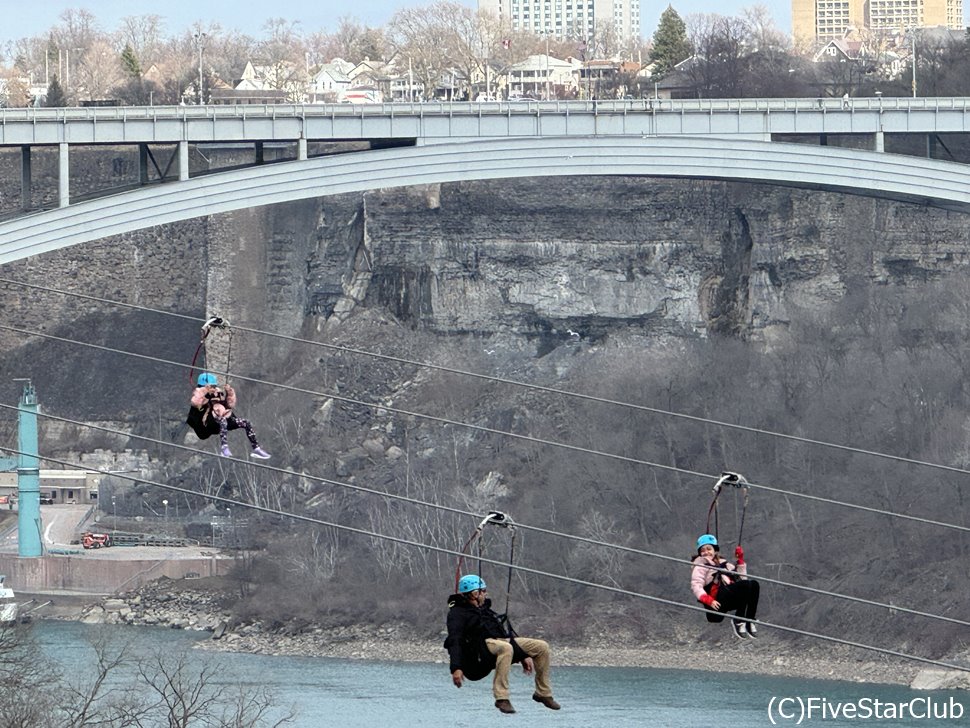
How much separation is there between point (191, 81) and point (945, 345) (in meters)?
24.5

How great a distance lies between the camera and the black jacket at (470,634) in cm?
2033

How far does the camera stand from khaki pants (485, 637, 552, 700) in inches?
796

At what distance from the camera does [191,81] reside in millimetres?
70250

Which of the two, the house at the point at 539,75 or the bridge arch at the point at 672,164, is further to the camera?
the house at the point at 539,75

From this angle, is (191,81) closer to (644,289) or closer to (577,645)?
(644,289)

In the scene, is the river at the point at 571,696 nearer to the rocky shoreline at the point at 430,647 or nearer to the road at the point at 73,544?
the rocky shoreline at the point at 430,647

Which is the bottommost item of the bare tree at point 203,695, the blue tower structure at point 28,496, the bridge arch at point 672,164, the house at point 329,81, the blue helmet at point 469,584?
the bare tree at point 203,695

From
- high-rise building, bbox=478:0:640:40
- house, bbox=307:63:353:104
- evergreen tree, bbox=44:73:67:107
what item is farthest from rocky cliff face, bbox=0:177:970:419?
high-rise building, bbox=478:0:640:40

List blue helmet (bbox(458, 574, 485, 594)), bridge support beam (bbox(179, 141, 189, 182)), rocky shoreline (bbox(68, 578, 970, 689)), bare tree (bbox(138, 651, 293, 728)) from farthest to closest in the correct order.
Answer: rocky shoreline (bbox(68, 578, 970, 689)) → bridge support beam (bbox(179, 141, 189, 182)) → bare tree (bbox(138, 651, 293, 728)) → blue helmet (bbox(458, 574, 485, 594))

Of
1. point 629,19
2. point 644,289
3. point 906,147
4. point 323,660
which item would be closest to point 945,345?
point 906,147

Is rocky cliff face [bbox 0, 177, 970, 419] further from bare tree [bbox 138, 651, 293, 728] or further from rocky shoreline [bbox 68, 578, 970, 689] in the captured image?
bare tree [bbox 138, 651, 293, 728]

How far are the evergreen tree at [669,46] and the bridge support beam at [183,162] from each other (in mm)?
25988

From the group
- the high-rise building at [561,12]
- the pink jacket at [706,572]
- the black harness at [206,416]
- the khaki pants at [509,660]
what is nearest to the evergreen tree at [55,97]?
the black harness at [206,416]

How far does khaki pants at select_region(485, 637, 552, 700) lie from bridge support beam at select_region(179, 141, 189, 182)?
18.5 m
